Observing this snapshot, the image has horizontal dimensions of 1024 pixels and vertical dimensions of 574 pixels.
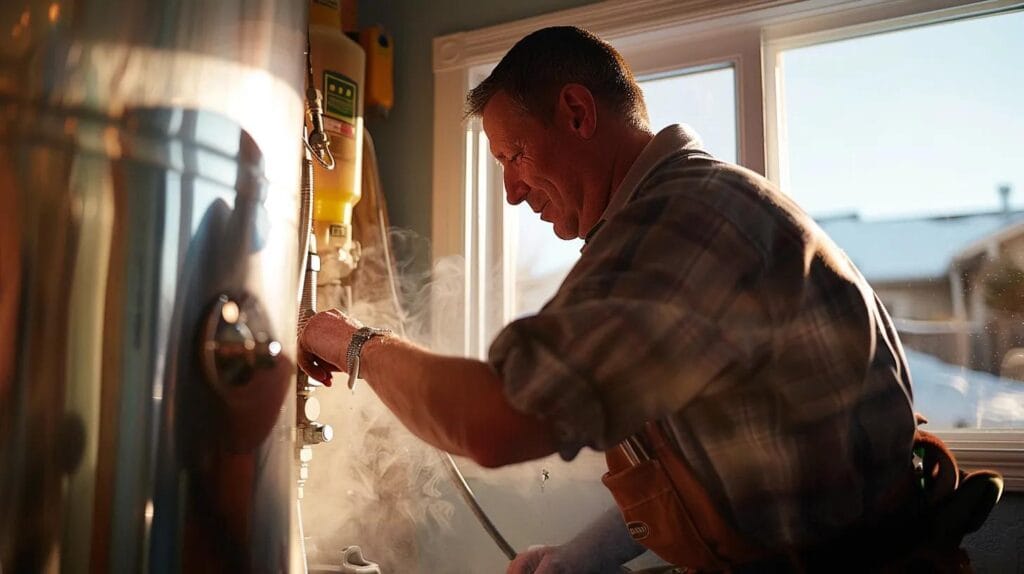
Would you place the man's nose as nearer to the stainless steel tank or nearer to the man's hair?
the man's hair

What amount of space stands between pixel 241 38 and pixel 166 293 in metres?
0.27

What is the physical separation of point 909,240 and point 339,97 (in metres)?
1.14

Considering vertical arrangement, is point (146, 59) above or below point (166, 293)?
above

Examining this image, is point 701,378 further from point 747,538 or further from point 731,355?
point 747,538

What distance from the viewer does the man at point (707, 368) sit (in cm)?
77

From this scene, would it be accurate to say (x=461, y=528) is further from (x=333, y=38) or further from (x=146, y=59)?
(x=146, y=59)

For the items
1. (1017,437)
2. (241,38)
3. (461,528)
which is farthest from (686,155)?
(461,528)

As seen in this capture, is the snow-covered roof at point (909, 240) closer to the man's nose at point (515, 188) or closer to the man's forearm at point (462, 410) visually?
the man's nose at point (515, 188)

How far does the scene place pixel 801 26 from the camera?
71.1 inches

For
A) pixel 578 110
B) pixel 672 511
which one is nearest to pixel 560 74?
pixel 578 110

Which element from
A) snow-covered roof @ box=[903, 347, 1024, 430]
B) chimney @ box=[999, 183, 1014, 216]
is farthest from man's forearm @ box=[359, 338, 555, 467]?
chimney @ box=[999, 183, 1014, 216]

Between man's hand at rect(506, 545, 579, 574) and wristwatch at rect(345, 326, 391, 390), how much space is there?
508 millimetres

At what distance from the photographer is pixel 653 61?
1.93m

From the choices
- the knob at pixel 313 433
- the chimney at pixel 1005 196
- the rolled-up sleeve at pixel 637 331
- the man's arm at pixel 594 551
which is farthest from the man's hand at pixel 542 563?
the chimney at pixel 1005 196
